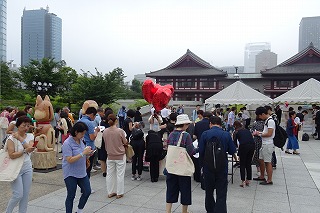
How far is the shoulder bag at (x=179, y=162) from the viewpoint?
4.41m

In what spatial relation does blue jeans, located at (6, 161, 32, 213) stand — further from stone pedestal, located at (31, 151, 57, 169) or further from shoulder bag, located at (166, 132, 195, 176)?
stone pedestal, located at (31, 151, 57, 169)

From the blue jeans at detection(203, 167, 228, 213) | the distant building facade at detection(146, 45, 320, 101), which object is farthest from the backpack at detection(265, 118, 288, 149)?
the distant building facade at detection(146, 45, 320, 101)

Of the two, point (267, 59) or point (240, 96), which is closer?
point (240, 96)

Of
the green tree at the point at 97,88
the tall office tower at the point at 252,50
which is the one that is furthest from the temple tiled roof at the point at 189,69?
the tall office tower at the point at 252,50

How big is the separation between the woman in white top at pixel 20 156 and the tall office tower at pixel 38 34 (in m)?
66.5

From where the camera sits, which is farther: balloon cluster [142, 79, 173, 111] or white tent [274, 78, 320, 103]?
white tent [274, 78, 320, 103]

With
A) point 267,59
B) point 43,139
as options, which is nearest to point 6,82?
point 43,139

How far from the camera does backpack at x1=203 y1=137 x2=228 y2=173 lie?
172 inches

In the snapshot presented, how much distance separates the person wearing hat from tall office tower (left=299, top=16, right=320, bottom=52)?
10474 centimetres

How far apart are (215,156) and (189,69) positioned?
124 ft

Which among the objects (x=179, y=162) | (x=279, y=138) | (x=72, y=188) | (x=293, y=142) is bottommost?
(x=293, y=142)

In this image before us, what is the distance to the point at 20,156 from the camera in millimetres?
3996

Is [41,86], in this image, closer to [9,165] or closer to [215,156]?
[9,165]

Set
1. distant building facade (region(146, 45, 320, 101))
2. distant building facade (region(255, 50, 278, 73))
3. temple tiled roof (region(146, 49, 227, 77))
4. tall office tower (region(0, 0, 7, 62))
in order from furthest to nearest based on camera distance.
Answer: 1. distant building facade (region(255, 50, 278, 73))
2. tall office tower (region(0, 0, 7, 62))
3. temple tiled roof (region(146, 49, 227, 77))
4. distant building facade (region(146, 45, 320, 101))
